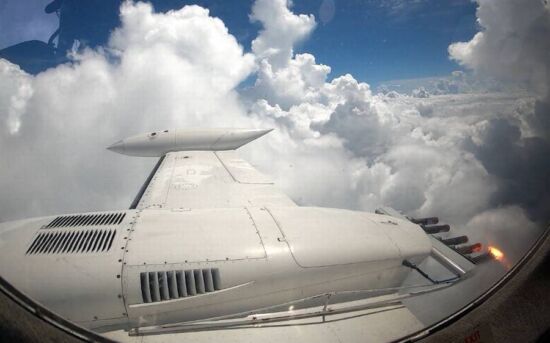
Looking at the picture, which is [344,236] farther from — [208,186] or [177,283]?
[208,186]

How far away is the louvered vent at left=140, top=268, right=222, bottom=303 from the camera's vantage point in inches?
99.1

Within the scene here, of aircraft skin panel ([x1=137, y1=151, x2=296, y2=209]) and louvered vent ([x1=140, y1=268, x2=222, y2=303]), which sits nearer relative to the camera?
louvered vent ([x1=140, y1=268, x2=222, y2=303])

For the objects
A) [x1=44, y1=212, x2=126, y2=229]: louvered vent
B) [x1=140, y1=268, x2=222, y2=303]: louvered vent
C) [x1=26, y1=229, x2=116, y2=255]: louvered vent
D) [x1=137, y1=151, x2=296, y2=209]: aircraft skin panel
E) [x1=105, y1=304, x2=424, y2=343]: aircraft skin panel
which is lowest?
[x1=105, y1=304, x2=424, y2=343]: aircraft skin panel

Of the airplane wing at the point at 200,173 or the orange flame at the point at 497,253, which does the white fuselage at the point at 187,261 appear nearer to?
the orange flame at the point at 497,253

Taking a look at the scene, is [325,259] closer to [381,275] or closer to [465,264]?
[381,275]

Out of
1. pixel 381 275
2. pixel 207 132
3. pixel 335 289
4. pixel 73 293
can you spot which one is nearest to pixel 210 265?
pixel 73 293

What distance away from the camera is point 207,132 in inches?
348

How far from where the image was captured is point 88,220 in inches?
126

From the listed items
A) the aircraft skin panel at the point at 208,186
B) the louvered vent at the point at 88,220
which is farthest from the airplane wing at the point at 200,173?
the louvered vent at the point at 88,220

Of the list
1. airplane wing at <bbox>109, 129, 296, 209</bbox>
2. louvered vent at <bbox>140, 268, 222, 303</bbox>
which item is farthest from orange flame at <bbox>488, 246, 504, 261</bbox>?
airplane wing at <bbox>109, 129, 296, 209</bbox>

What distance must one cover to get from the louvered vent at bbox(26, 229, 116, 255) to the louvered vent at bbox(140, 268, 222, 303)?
602mm

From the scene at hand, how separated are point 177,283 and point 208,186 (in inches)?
124

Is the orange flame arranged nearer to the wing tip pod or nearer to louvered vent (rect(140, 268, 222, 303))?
louvered vent (rect(140, 268, 222, 303))

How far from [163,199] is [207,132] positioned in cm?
444
